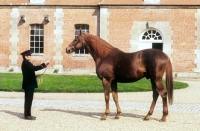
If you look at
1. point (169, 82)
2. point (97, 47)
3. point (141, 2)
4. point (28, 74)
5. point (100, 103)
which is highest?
point (141, 2)

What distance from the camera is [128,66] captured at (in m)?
7.38

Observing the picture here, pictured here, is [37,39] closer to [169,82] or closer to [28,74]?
[28,74]

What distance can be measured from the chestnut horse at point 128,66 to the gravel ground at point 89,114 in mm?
454

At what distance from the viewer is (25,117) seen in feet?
24.3

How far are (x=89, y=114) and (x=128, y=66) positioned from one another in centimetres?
158

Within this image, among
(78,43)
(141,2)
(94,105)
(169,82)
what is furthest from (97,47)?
(141,2)

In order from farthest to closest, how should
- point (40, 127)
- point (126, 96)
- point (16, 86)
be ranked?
point (16, 86) → point (126, 96) → point (40, 127)

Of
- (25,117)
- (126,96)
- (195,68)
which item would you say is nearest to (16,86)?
(126,96)

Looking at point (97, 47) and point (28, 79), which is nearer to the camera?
point (28, 79)

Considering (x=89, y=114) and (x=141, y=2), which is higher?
(x=141, y=2)

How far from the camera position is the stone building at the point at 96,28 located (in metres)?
21.0

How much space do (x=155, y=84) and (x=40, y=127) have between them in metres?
2.52

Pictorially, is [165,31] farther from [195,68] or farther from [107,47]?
[107,47]

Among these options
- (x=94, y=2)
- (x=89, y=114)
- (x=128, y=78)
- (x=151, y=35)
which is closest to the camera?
(x=128, y=78)
